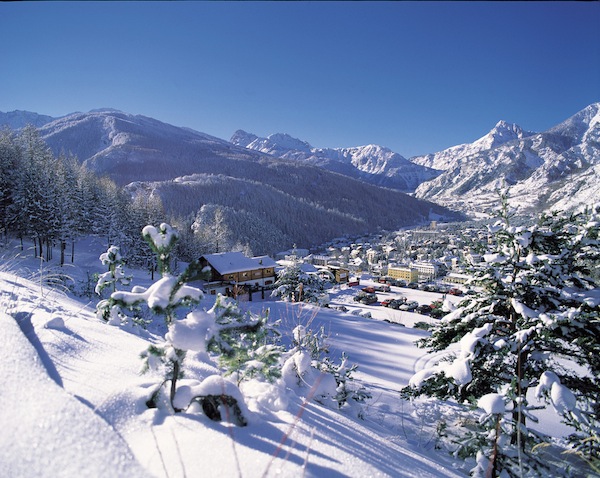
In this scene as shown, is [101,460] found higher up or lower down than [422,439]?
higher up

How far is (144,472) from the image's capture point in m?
1.44

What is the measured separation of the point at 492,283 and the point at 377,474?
484 cm

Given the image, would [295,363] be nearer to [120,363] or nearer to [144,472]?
[120,363]

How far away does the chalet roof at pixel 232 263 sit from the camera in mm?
32875

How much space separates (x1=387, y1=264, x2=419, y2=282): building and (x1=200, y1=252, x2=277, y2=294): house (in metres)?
35.9

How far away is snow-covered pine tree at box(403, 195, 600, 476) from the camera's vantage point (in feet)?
16.0

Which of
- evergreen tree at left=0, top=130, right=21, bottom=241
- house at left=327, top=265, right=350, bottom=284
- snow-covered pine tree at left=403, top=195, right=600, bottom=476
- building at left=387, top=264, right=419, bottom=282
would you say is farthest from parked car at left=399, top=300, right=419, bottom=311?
evergreen tree at left=0, top=130, right=21, bottom=241

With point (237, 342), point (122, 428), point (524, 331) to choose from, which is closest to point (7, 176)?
point (237, 342)

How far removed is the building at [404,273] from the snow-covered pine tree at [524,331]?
195ft

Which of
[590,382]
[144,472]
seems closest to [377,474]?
[144,472]

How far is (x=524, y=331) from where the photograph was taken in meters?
5.01

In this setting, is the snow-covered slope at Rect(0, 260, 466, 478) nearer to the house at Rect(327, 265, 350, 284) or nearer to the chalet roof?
the chalet roof

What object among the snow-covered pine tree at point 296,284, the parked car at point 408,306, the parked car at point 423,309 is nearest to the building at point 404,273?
the parked car at point 408,306

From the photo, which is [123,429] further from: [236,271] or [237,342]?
[236,271]
